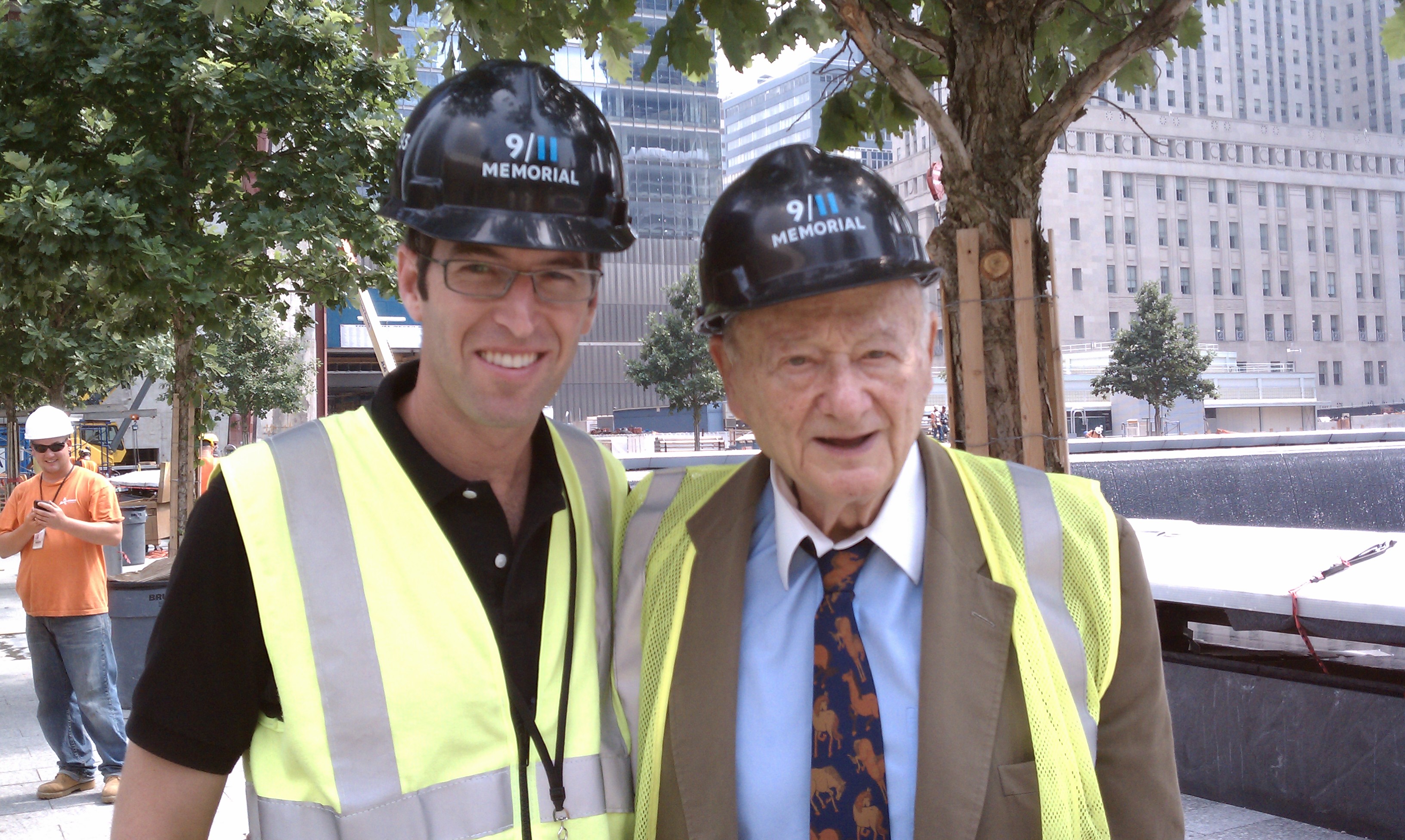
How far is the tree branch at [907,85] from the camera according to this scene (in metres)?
3.48

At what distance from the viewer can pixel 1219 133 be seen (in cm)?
8719

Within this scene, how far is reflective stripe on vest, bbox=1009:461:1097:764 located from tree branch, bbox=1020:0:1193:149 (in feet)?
6.30

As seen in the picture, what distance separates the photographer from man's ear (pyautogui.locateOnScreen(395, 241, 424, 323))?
78.4 inches

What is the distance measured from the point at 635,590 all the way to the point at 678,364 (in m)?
53.1

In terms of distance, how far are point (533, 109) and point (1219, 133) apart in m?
97.8

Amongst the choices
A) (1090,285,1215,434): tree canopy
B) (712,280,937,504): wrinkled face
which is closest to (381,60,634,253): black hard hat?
(712,280,937,504): wrinkled face

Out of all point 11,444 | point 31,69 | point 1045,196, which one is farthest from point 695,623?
point 1045,196

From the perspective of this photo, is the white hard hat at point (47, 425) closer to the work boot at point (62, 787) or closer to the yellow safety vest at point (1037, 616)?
the work boot at point (62, 787)

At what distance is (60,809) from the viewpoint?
6.19 meters


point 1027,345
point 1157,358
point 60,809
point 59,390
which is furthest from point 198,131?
point 1157,358

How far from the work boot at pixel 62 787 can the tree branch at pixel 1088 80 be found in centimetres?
648

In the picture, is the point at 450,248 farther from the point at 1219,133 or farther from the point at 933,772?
the point at 1219,133

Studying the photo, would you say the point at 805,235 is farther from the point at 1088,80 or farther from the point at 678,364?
the point at 678,364

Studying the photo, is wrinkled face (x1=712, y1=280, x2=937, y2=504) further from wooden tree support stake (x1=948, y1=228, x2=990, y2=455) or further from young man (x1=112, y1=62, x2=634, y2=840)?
wooden tree support stake (x1=948, y1=228, x2=990, y2=455)
